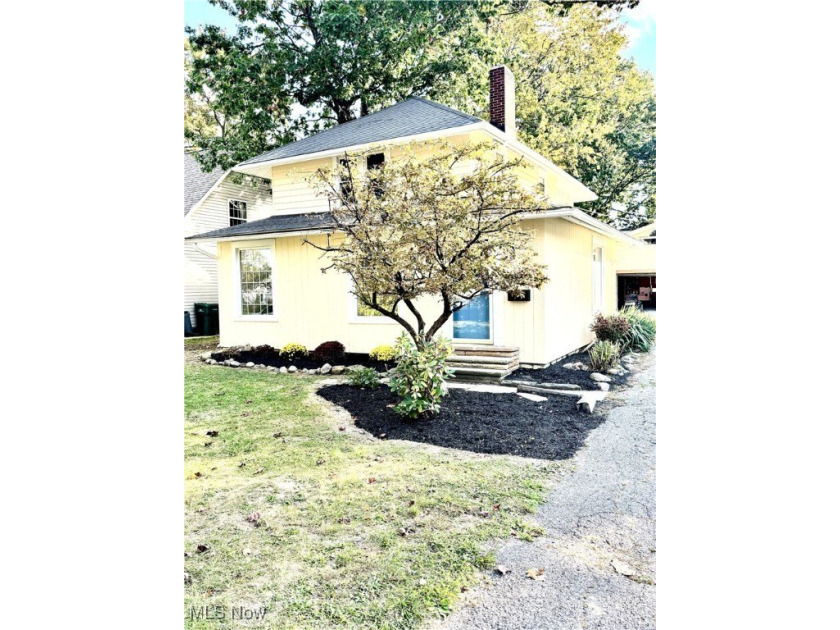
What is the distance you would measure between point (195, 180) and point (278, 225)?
0.56 metres

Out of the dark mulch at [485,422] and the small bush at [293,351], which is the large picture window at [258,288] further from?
the dark mulch at [485,422]

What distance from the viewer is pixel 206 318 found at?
9.82 ft

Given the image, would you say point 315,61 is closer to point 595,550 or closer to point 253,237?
point 253,237

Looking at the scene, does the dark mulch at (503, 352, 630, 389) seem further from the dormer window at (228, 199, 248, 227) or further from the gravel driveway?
the dormer window at (228, 199, 248, 227)

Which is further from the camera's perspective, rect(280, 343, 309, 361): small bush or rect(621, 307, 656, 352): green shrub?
rect(280, 343, 309, 361): small bush

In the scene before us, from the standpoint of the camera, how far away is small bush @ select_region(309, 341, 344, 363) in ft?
9.87

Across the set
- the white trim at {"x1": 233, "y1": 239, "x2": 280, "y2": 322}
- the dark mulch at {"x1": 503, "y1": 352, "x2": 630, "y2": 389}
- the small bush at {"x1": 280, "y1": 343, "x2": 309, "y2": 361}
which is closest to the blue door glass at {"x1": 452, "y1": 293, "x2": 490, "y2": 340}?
the dark mulch at {"x1": 503, "y1": 352, "x2": 630, "y2": 389}

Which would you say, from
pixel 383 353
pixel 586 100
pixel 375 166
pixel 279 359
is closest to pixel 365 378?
pixel 383 353

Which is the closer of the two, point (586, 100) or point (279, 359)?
point (586, 100)

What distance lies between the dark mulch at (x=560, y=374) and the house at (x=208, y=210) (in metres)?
1.88

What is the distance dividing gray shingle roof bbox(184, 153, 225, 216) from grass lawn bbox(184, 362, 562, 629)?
103 centimetres
